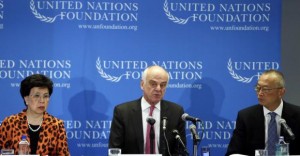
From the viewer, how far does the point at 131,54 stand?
632 centimetres

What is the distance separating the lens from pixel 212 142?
6.44m

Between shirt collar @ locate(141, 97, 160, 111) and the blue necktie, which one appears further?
shirt collar @ locate(141, 97, 160, 111)

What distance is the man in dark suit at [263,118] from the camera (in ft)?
18.6

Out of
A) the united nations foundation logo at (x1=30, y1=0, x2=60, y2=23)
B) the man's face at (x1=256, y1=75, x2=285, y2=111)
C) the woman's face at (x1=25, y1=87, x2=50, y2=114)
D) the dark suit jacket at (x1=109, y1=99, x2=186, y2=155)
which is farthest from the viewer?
the united nations foundation logo at (x1=30, y1=0, x2=60, y2=23)

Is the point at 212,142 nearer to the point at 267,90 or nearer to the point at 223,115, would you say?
the point at 223,115

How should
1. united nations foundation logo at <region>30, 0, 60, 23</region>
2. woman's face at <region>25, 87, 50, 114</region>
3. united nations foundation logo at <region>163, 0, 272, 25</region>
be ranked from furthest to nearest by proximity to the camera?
united nations foundation logo at <region>163, 0, 272, 25</region> < united nations foundation logo at <region>30, 0, 60, 23</region> < woman's face at <region>25, 87, 50, 114</region>

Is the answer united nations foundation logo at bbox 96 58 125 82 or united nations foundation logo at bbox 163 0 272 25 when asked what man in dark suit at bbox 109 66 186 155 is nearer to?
united nations foundation logo at bbox 96 58 125 82

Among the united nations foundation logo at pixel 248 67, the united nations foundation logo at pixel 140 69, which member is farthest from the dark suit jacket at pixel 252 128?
the united nations foundation logo at pixel 140 69

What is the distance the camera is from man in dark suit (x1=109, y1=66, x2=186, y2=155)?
5602 mm

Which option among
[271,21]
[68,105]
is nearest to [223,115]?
[271,21]

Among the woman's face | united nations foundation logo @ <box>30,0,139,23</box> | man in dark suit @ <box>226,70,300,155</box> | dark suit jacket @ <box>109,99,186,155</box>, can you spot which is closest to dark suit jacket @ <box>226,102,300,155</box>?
man in dark suit @ <box>226,70,300,155</box>

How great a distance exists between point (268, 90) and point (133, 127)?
58.2 inches

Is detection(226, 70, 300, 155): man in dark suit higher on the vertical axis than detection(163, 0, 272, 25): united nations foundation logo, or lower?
lower

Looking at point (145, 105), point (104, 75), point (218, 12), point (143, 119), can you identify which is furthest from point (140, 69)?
point (218, 12)
